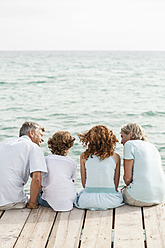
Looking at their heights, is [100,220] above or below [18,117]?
above

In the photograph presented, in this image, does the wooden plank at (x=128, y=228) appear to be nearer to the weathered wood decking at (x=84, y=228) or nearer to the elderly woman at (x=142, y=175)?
the weathered wood decking at (x=84, y=228)

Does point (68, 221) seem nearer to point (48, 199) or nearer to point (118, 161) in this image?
point (48, 199)

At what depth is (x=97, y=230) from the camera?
3.03 metres

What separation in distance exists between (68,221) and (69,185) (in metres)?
0.37

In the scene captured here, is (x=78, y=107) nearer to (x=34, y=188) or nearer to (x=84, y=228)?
(x=34, y=188)

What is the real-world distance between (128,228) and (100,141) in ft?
2.56

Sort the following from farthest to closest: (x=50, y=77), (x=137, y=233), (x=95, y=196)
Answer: (x=50, y=77) → (x=95, y=196) → (x=137, y=233)

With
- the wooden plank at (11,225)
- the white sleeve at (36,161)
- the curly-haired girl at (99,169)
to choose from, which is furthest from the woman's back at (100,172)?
the wooden plank at (11,225)

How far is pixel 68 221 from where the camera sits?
3.17 metres

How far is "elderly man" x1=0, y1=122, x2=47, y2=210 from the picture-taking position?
331 cm

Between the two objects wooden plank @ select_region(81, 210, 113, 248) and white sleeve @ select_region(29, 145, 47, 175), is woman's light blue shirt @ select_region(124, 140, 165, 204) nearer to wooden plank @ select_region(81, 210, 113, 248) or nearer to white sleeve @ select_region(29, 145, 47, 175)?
wooden plank @ select_region(81, 210, 113, 248)

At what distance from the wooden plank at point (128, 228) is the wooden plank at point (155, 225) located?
5 centimetres

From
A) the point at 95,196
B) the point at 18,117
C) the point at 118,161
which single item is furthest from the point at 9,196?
the point at 18,117

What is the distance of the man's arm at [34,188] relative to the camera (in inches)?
130
